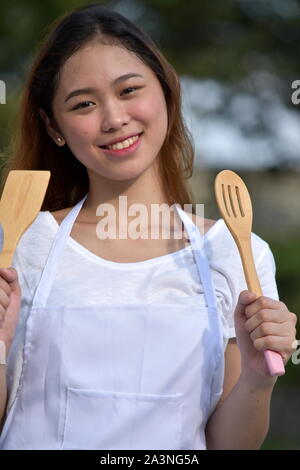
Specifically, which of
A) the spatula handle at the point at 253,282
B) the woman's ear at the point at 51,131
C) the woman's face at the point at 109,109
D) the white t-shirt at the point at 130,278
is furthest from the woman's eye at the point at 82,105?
the spatula handle at the point at 253,282

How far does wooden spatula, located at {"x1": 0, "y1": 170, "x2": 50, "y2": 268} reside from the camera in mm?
1279

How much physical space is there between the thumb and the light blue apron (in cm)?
9

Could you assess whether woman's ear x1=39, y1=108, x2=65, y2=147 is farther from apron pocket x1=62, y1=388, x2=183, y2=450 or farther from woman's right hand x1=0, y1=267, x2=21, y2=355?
apron pocket x1=62, y1=388, x2=183, y2=450

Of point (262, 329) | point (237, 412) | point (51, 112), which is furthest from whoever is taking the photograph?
point (51, 112)

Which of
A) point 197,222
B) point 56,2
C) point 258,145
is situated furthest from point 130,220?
point 258,145

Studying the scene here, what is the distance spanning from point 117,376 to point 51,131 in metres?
0.48

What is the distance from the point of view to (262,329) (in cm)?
122

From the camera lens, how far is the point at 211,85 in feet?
14.9

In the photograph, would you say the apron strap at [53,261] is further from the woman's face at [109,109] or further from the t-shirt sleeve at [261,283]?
the t-shirt sleeve at [261,283]

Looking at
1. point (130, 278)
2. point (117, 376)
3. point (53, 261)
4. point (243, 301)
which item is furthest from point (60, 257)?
point (243, 301)

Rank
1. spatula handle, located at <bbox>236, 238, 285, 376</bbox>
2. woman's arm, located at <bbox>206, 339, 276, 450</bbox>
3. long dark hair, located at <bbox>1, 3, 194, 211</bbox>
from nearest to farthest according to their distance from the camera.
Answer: spatula handle, located at <bbox>236, 238, 285, 376</bbox> → woman's arm, located at <bbox>206, 339, 276, 450</bbox> → long dark hair, located at <bbox>1, 3, 194, 211</bbox>

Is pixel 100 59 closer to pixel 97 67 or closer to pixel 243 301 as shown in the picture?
pixel 97 67

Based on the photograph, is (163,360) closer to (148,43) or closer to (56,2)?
(148,43)

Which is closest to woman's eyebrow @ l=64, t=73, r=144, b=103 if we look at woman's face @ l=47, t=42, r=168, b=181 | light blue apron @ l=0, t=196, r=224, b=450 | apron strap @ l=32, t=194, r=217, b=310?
woman's face @ l=47, t=42, r=168, b=181
